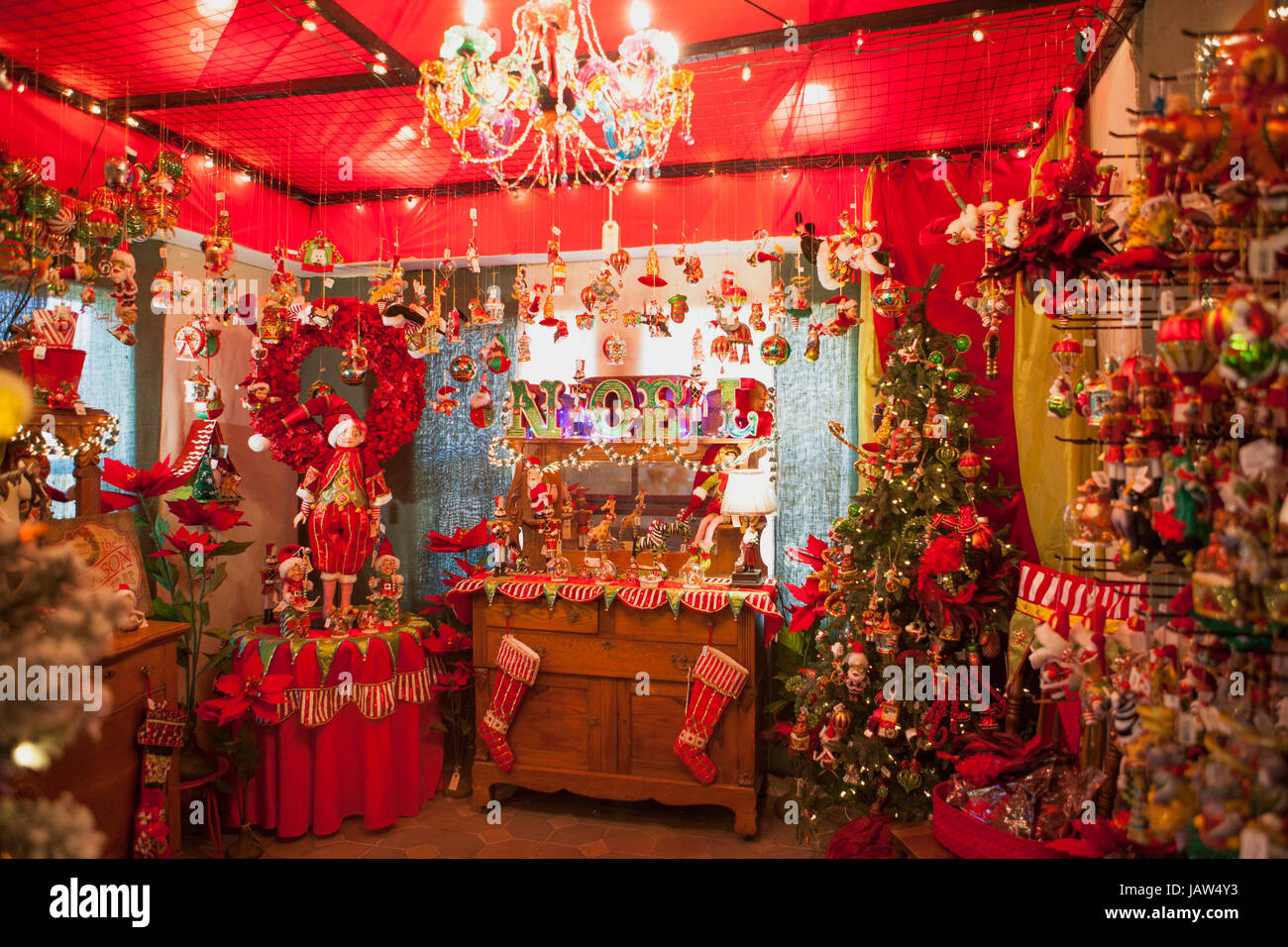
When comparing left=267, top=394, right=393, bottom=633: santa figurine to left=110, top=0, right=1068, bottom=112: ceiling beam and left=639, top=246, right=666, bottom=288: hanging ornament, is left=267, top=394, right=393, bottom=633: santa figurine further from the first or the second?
left=639, top=246, right=666, bottom=288: hanging ornament

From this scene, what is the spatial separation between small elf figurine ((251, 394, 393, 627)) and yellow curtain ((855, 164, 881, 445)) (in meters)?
2.49

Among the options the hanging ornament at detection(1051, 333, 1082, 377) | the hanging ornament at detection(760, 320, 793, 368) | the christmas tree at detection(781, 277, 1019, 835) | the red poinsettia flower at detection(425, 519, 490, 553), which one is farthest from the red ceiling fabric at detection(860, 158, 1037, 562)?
the red poinsettia flower at detection(425, 519, 490, 553)

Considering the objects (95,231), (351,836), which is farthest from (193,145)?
(351,836)

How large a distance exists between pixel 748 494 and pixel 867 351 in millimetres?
1011

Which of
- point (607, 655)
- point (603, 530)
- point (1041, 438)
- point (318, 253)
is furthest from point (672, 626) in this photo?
point (318, 253)

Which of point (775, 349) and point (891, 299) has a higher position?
point (891, 299)

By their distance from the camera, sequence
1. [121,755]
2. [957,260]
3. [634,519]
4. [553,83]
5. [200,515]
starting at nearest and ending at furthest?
[553,83], [121,755], [200,515], [957,260], [634,519]

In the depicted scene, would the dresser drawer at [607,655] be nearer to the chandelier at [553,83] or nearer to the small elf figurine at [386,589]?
the small elf figurine at [386,589]

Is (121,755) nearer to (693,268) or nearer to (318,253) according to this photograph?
(318,253)

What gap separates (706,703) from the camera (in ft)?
12.3

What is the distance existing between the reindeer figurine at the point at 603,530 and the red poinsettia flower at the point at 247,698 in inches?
61.4

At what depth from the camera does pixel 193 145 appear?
401 centimetres

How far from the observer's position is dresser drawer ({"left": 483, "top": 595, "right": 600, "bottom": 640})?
3.94m

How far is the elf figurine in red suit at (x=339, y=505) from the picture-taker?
3.85 metres
